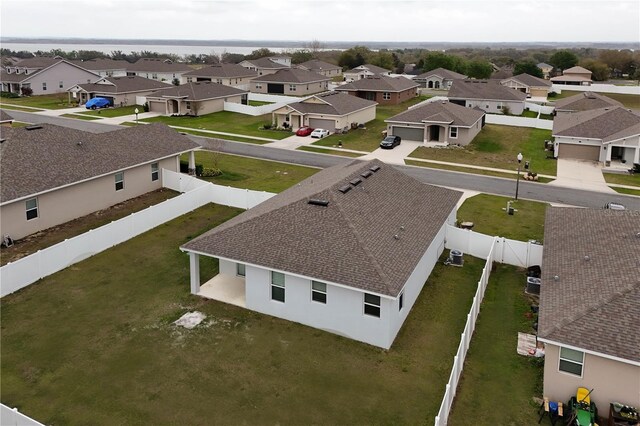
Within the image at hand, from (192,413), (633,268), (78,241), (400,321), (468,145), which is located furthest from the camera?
(468,145)

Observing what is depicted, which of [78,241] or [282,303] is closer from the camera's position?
[282,303]

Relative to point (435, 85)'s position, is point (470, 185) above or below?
below

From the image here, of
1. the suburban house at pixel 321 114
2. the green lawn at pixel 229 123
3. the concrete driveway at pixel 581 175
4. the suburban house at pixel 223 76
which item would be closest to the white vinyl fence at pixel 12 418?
the concrete driveway at pixel 581 175

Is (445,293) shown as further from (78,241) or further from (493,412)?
(78,241)

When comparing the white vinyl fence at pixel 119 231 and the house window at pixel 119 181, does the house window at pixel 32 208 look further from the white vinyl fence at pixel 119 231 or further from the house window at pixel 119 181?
the house window at pixel 119 181

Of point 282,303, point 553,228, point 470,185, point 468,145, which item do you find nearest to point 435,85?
point 468,145

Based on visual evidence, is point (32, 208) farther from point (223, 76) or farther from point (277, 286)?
point (223, 76)
